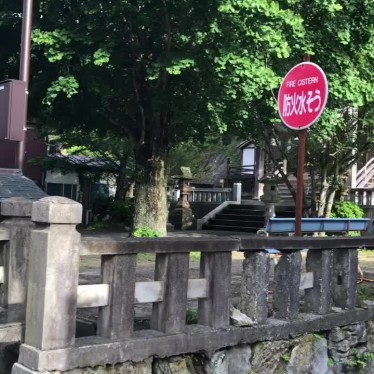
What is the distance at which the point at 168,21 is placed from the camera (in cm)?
1156

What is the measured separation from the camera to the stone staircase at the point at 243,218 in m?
20.3

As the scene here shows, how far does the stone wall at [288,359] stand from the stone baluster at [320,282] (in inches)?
10.5

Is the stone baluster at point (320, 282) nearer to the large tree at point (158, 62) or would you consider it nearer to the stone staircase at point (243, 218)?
the large tree at point (158, 62)

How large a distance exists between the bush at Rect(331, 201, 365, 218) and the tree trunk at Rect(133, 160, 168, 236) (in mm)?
7333

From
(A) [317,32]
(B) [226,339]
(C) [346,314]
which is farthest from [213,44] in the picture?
(B) [226,339]

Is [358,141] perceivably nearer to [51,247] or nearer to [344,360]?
[344,360]

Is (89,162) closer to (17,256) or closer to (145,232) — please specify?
(145,232)

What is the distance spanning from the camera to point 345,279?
5547 mm

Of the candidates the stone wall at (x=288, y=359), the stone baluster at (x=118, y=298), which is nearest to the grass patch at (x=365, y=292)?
the stone wall at (x=288, y=359)

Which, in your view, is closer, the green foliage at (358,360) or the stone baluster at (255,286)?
the stone baluster at (255,286)

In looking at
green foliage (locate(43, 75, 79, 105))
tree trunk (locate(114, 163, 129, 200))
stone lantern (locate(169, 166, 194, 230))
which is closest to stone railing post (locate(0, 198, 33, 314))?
green foliage (locate(43, 75, 79, 105))

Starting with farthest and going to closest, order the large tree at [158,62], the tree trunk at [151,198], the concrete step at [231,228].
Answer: the concrete step at [231,228] < the tree trunk at [151,198] < the large tree at [158,62]

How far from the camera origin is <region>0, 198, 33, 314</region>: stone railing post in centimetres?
395

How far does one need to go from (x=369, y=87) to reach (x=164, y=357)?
995 cm
